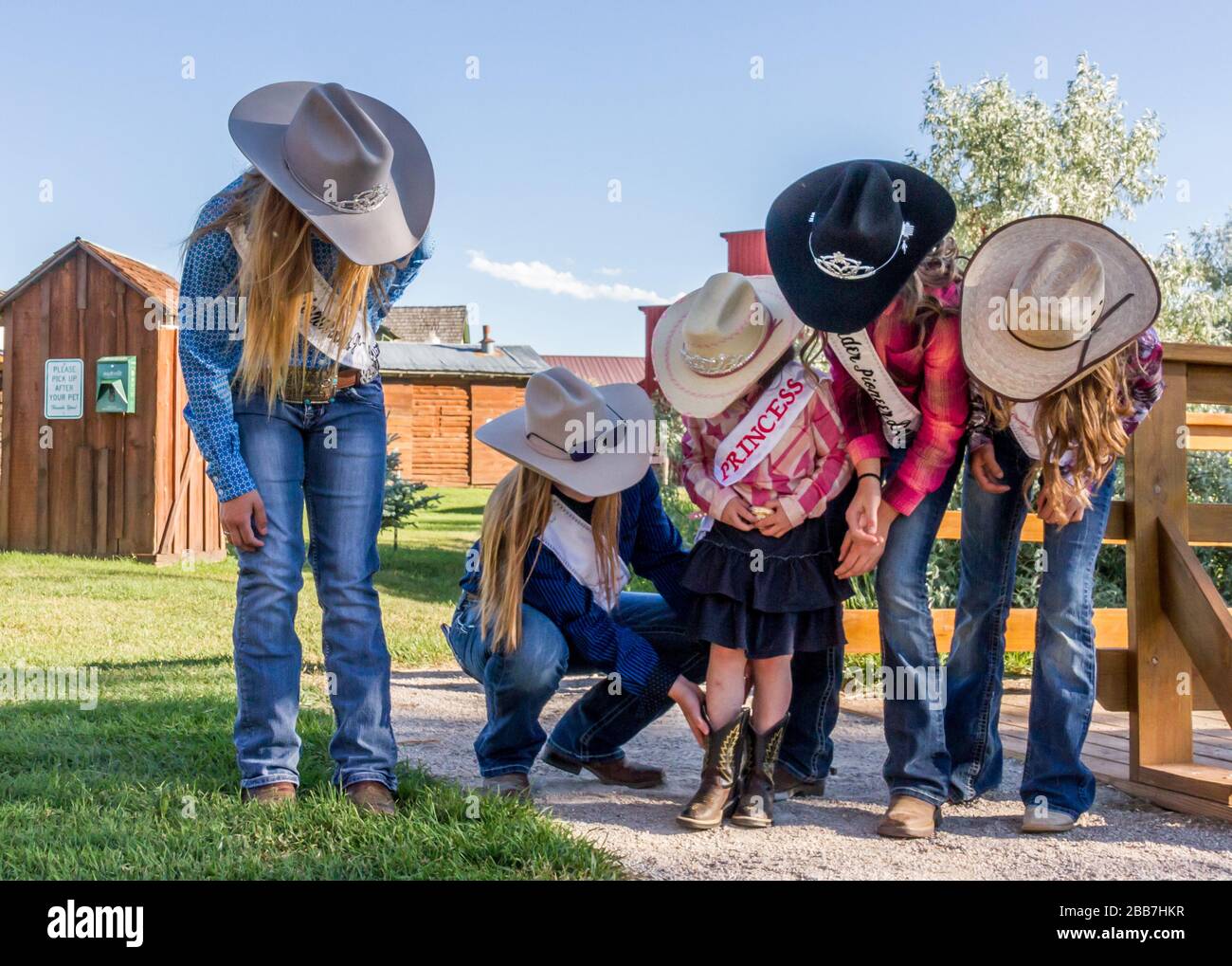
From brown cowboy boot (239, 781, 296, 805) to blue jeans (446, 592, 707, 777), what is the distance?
563mm

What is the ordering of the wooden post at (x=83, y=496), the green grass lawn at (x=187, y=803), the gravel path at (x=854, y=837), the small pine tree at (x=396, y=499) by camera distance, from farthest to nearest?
the small pine tree at (x=396, y=499), the wooden post at (x=83, y=496), the gravel path at (x=854, y=837), the green grass lawn at (x=187, y=803)

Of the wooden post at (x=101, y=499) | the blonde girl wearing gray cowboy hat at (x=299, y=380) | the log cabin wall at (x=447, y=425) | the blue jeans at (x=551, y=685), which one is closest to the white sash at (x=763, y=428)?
the blue jeans at (x=551, y=685)

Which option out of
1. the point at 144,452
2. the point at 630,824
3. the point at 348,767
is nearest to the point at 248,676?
the point at 348,767

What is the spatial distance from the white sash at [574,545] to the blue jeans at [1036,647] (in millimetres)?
1052

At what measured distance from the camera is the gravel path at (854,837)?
257 centimetres

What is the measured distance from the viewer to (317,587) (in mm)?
3002

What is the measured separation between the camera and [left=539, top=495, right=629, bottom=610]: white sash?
129 inches

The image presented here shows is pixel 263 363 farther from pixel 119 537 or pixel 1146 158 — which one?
pixel 1146 158

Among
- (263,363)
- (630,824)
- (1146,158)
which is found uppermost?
(1146,158)

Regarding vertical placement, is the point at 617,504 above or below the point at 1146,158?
below

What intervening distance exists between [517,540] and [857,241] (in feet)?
4.07

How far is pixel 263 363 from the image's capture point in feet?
9.48

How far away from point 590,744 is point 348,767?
0.79 metres

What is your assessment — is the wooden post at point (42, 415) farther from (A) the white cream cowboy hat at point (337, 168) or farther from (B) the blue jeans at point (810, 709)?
(B) the blue jeans at point (810, 709)
